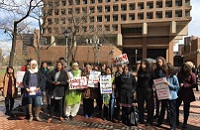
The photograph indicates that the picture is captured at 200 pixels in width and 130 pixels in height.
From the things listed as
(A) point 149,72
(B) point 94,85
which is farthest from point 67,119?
(A) point 149,72

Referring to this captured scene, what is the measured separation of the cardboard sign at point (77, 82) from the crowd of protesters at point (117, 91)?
163mm

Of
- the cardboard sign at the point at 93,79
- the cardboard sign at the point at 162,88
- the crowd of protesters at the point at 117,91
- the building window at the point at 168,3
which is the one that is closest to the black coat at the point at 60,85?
the crowd of protesters at the point at 117,91

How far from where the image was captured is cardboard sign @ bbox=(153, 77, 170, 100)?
6602mm

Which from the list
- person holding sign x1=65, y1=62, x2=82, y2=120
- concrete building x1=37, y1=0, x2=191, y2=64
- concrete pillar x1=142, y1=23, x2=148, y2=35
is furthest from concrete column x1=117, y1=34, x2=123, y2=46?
person holding sign x1=65, y1=62, x2=82, y2=120

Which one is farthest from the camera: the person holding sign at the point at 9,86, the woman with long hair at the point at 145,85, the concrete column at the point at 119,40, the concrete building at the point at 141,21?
the concrete column at the point at 119,40

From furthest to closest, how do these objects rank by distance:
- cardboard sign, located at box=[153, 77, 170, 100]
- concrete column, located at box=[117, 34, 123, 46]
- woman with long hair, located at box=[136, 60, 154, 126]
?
concrete column, located at box=[117, 34, 123, 46], woman with long hair, located at box=[136, 60, 154, 126], cardboard sign, located at box=[153, 77, 170, 100]

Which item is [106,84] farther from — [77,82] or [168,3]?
[168,3]

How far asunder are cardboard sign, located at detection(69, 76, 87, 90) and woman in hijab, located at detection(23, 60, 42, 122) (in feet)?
3.54

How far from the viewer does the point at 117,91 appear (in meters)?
7.52

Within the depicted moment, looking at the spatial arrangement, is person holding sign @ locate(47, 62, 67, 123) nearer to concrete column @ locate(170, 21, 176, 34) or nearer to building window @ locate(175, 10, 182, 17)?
concrete column @ locate(170, 21, 176, 34)

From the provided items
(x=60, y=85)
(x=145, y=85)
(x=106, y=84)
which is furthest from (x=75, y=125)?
(x=145, y=85)

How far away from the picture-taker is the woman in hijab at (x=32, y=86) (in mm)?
7340

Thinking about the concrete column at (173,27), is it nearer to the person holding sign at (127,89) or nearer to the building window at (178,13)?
the building window at (178,13)

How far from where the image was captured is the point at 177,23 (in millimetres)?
55844
